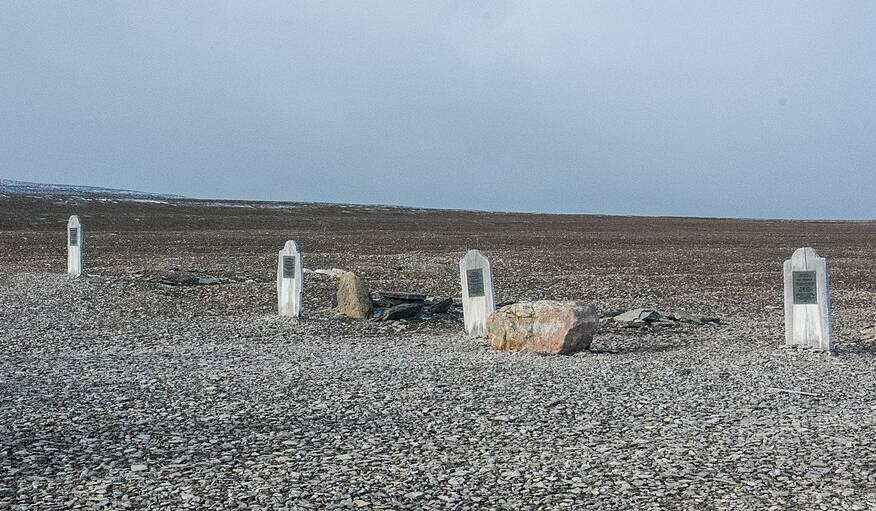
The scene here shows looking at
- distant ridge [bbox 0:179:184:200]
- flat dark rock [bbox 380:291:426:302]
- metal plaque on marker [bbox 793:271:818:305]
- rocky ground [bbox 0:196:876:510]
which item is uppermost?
distant ridge [bbox 0:179:184:200]

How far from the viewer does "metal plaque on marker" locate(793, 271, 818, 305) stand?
13.3 m

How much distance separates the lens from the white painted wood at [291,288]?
17109 millimetres

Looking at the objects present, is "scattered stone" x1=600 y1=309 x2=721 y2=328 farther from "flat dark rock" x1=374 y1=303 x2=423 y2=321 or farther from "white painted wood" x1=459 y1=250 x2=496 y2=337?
A: "flat dark rock" x1=374 y1=303 x2=423 y2=321

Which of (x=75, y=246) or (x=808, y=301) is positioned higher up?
(x=75, y=246)

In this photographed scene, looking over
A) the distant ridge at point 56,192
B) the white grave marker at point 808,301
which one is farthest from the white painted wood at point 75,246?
the distant ridge at point 56,192

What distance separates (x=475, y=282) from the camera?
15.2 m

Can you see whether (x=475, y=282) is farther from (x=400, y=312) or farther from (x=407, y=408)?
(x=407, y=408)

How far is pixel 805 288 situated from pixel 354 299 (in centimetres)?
844

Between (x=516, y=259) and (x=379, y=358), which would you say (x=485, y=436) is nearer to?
(x=379, y=358)

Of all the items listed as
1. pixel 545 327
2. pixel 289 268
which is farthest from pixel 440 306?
pixel 545 327

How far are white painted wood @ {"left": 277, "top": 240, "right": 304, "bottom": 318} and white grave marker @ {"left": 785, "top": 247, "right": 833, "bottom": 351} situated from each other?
8.94 m

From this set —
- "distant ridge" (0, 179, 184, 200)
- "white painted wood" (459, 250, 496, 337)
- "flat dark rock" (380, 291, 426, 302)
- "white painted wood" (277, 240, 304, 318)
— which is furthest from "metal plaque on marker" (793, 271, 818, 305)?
"distant ridge" (0, 179, 184, 200)

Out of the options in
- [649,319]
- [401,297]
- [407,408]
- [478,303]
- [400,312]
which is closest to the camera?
[407,408]

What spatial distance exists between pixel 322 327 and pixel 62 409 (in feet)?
24.5
